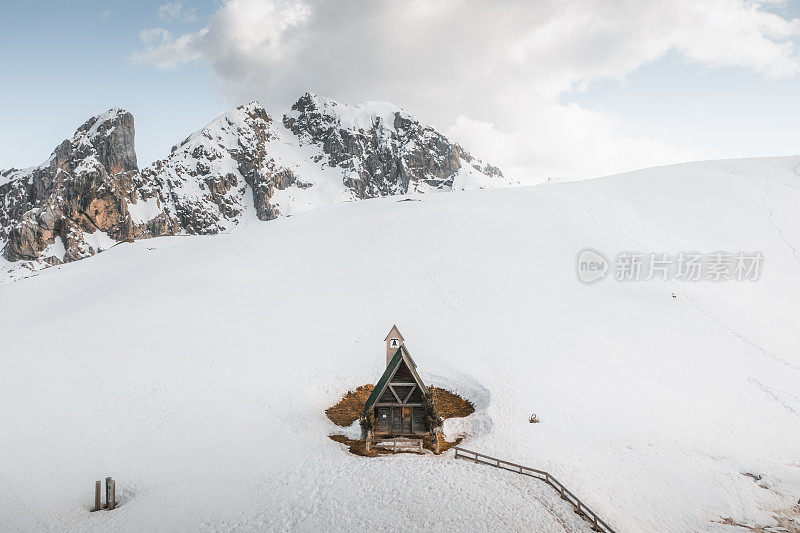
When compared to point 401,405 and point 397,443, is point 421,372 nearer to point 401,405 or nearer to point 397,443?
point 401,405

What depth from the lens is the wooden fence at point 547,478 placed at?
44.3ft

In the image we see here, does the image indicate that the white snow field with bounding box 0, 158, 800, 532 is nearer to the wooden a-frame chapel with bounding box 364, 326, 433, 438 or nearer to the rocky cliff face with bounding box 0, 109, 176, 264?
the wooden a-frame chapel with bounding box 364, 326, 433, 438

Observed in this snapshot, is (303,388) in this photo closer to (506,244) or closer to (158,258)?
(506,244)

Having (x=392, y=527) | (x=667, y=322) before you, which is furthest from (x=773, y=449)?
(x=392, y=527)

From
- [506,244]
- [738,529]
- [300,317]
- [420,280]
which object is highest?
[506,244]

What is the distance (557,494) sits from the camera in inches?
603

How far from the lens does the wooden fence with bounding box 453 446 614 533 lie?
1351cm

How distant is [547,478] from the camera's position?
16078 millimetres

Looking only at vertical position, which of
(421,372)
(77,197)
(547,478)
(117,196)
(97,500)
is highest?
(117,196)

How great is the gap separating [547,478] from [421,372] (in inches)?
473

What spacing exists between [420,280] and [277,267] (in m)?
16.0

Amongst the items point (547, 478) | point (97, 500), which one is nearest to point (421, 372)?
point (547, 478)

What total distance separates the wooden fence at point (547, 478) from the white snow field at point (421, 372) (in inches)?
19.9

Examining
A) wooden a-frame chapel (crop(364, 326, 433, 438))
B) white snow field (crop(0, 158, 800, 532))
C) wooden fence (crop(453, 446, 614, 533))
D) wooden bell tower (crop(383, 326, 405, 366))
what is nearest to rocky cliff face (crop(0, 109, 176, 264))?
white snow field (crop(0, 158, 800, 532))
